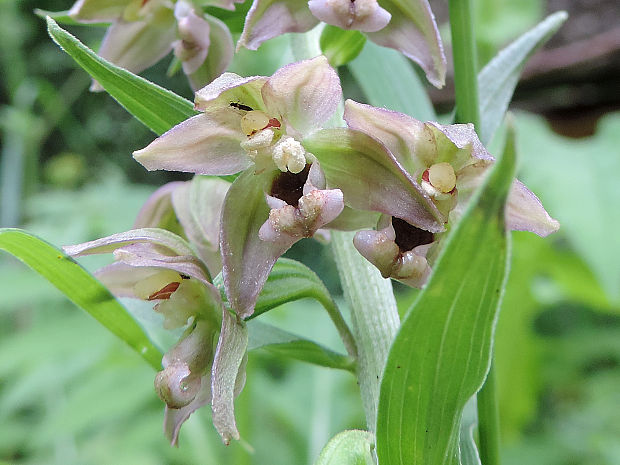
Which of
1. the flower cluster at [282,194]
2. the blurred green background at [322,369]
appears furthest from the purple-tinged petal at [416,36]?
the blurred green background at [322,369]

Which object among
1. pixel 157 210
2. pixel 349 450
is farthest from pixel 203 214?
pixel 349 450

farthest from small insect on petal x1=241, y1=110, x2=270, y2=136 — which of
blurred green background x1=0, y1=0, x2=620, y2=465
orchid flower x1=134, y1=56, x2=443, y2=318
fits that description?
blurred green background x1=0, y1=0, x2=620, y2=465

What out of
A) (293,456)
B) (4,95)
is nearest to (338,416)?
(293,456)

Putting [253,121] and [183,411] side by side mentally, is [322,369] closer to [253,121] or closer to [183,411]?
[183,411]

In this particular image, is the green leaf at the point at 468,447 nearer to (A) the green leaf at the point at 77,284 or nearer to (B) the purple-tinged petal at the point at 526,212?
(B) the purple-tinged petal at the point at 526,212

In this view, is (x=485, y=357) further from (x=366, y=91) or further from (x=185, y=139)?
(x=366, y=91)
